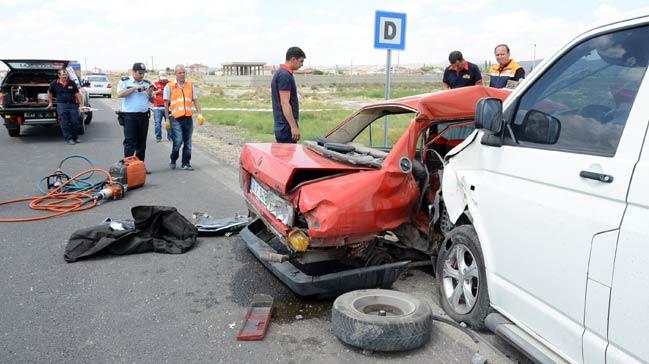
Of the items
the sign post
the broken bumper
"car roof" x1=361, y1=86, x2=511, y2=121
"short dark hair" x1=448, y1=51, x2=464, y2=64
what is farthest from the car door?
"short dark hair" x1=448, y1=51, x2=464, y2=64

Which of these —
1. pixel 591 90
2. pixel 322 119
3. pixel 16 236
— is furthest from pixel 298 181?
pixel 322 119

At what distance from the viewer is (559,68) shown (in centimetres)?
294

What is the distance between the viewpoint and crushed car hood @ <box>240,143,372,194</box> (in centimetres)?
386

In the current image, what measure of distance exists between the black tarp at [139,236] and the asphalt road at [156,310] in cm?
9

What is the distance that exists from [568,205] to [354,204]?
1.48 metres

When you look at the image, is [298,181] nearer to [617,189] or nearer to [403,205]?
[403,205]

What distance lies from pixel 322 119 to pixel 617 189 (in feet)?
61.8

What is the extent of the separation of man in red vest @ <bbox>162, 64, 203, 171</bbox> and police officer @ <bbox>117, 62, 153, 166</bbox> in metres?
0.49

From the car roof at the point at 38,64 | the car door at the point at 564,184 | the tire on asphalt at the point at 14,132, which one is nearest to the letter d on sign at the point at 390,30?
the car door at the point at 564,184

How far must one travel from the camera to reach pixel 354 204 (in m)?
3.64

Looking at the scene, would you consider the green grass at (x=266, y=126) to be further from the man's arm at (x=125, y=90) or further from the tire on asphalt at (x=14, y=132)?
the tire on asphalt at (x=14, y=132)

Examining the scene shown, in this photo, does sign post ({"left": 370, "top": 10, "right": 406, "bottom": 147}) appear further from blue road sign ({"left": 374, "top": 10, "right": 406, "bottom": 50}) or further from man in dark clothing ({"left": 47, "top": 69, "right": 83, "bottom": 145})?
man in dark clothing ({"left": 47, "top": 69, "right": 83, "bottom": 145})

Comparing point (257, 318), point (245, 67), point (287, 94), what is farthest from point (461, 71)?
point (245, 67)

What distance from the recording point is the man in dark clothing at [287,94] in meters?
6.47
